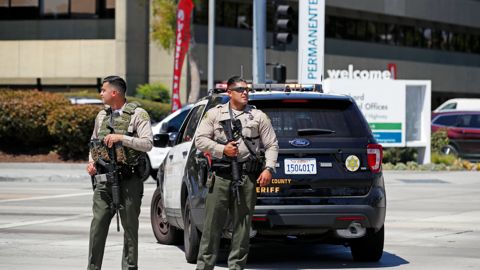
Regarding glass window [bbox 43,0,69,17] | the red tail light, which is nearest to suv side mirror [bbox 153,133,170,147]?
the red tail light

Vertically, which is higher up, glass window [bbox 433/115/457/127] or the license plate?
the license plate

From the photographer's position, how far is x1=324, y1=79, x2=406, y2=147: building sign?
3152 centimetres

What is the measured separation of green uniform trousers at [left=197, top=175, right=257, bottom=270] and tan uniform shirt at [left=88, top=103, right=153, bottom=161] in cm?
73

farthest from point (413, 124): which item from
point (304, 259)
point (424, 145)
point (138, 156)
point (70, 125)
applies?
point (138, 156)

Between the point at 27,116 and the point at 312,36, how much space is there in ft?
28.7

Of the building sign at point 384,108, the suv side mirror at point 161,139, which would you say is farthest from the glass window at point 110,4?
the suv side mirror at point 161,139

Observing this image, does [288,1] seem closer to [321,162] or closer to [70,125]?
[70,125]

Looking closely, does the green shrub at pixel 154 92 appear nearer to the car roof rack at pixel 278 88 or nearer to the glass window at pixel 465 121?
the glass window at pixel 465 121

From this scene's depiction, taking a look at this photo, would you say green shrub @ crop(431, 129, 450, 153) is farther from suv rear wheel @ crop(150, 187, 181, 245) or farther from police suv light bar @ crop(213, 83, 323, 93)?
police suv light bar @ crop(213, 83, 323, 93)

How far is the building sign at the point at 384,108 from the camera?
31516mm

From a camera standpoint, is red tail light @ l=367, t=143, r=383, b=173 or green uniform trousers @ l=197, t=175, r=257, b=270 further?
red tail light @ l=367, t=143, r=383, b=173

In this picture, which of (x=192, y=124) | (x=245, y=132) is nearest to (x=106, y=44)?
(x=192, y=124)

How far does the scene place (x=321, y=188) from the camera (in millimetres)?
11703

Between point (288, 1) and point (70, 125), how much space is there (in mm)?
27254
